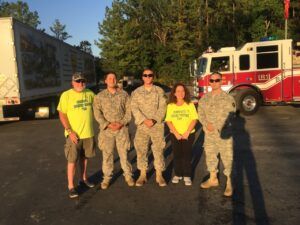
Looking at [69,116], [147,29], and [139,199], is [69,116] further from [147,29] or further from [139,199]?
[147,29]

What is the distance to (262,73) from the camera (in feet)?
43.9

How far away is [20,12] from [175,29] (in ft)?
186

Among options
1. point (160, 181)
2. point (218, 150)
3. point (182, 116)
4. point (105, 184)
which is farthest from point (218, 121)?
point (105, 184)

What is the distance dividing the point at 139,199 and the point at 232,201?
1.29 meters

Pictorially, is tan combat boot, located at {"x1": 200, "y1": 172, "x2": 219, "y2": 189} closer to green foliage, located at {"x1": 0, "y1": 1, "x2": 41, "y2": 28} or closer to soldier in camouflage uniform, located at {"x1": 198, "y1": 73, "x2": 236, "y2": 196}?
soldier in camouflage uniform, located at {"x1": 198, "y1": 73, "x2": 236, "y2": 196}

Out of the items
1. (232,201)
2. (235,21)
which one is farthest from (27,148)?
(235,21)

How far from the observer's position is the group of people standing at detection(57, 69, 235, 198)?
17.7 ft

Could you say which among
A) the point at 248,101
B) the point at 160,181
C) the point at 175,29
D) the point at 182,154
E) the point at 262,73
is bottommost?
the point at 160,181

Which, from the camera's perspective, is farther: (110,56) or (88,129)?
(110,56)

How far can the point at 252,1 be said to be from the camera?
45.4 meters

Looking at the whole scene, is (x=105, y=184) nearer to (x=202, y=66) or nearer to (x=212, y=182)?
(x=212, y=182)

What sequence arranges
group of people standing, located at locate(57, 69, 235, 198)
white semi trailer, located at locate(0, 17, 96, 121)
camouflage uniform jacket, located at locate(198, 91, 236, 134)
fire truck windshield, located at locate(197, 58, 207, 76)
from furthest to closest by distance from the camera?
fire truck windshield, located at locate(197, 58, 207, 76)
white semi trailer, located at locate(0, 17, 96, 121)
group of people standing, located at locate(57, 69, 235, 198)
camouflage uniform jacket, located at locate(198, 91, 236, 134)

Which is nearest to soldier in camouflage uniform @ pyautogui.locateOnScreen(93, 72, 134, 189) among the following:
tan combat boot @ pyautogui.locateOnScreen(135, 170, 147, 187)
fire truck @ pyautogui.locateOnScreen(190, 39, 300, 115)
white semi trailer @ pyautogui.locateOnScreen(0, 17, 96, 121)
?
tan combat boot @ pyautogui.locateOnScreen(135, 170, 147, 187)

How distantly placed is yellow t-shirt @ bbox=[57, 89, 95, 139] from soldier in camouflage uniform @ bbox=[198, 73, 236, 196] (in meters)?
1.66
